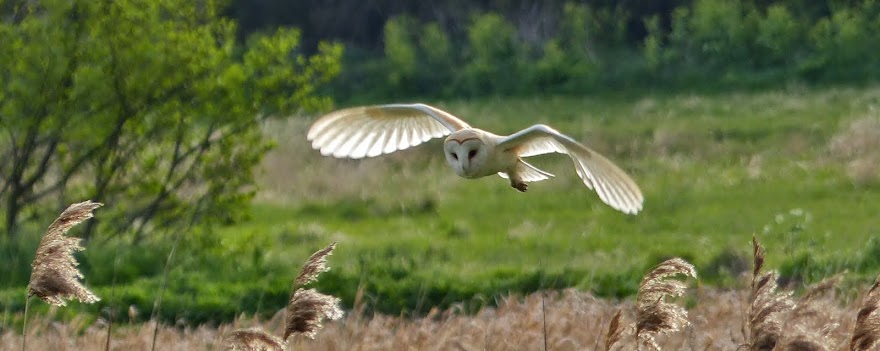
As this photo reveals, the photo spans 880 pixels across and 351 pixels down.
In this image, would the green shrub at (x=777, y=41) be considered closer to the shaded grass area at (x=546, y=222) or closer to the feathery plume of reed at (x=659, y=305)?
the shaded grass area at (x=546, y=222)

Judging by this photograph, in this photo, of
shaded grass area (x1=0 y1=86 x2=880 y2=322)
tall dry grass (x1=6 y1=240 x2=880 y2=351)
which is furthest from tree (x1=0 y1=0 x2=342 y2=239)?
tall dry grass (x1=6 y1=240 x2=880 y2=351)

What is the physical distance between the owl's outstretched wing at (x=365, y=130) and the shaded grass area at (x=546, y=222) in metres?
0.73

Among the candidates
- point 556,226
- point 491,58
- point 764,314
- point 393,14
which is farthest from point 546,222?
point 393,14

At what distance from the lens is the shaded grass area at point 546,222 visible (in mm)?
12086

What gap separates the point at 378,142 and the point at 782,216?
10365 millimetres

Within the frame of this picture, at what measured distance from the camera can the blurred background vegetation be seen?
Result: 40.7 ft

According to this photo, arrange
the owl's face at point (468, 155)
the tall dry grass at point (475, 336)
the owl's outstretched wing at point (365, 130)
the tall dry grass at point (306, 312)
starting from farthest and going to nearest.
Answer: the tall dry grass at point (475, 336), the owl's outstretched wing at point (365, 130), the owl's face at point (468, 155), the tall dry grass at point (306, 312)

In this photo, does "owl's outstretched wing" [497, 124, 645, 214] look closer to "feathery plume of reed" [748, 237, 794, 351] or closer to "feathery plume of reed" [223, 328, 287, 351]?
"feathery plume of reed" [748, 237, 794, 351]

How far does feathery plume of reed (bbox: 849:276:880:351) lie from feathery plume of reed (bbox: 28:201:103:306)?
81.4 inches

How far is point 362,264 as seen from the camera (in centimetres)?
1252

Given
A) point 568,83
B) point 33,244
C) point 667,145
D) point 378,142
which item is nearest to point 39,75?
point 33,244

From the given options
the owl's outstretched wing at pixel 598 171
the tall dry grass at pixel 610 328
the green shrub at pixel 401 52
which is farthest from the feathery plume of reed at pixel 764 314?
the green shrub at pixel 401 52

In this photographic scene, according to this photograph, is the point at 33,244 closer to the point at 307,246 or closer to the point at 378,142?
the point at 307,246

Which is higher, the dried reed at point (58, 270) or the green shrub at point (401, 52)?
the green shrub at point (401, 52)
